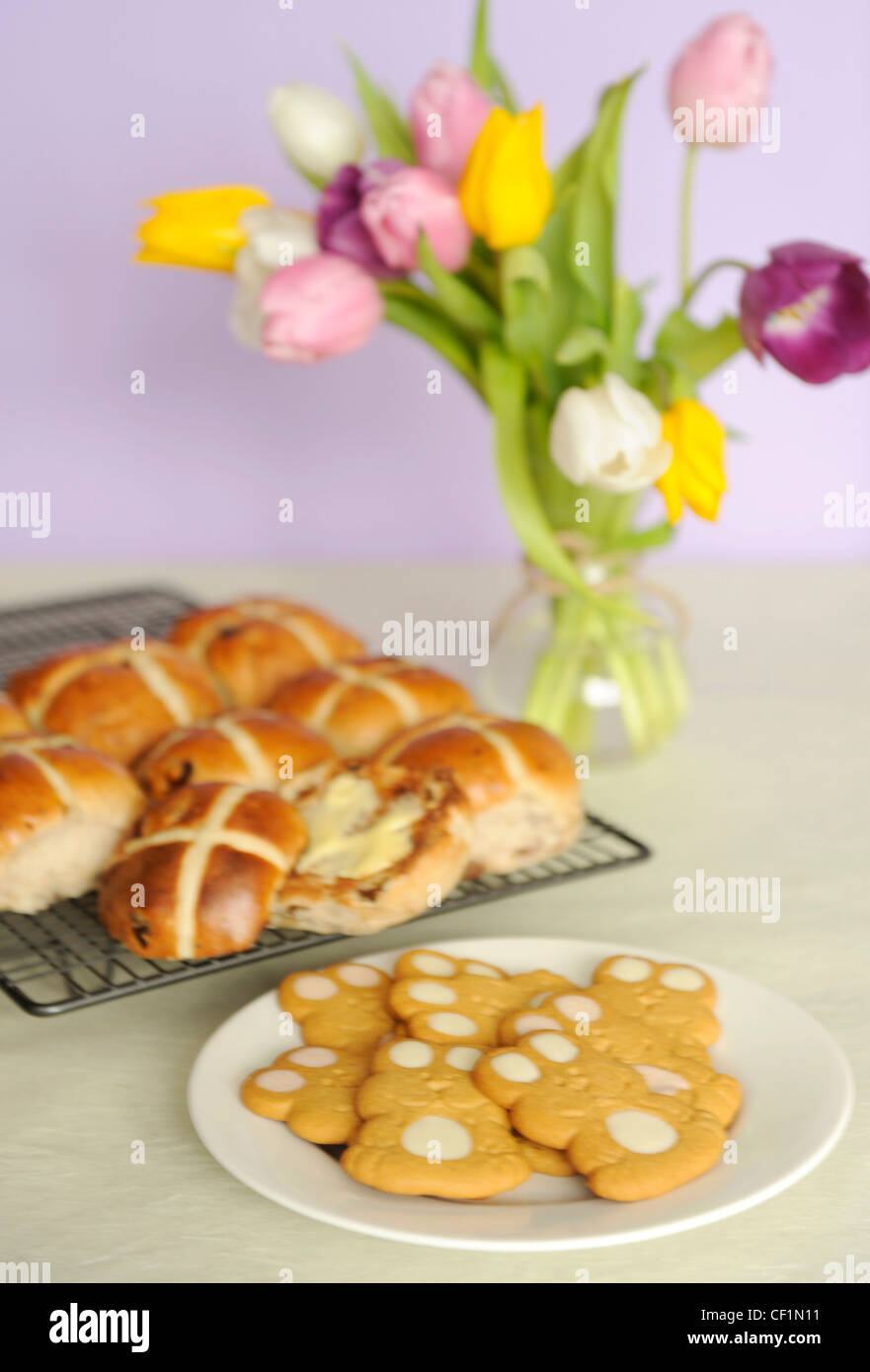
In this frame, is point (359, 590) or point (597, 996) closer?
point (597, 996)

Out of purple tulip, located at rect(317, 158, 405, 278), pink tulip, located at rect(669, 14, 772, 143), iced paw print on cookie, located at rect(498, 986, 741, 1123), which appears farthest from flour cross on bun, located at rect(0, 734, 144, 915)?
pink tulip, located at rect(669, 14, 772, 143)

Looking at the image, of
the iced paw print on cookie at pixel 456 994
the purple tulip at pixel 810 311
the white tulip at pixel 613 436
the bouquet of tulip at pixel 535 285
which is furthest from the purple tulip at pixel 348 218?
the iced paw print on cookie at pixel 456 994

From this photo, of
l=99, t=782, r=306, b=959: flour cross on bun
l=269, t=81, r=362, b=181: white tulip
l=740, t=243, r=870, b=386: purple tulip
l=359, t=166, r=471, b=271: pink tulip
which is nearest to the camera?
l=99, t=782, r=306, b=959: flour cross on bun

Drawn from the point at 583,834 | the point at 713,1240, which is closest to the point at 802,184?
the point at 583,834

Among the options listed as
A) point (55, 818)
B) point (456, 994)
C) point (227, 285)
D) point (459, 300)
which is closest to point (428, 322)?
point (459, 300)

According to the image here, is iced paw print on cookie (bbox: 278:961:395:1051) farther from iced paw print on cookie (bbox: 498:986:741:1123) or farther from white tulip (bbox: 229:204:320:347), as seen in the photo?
white tulip (bbox: 229:204:320:347)
